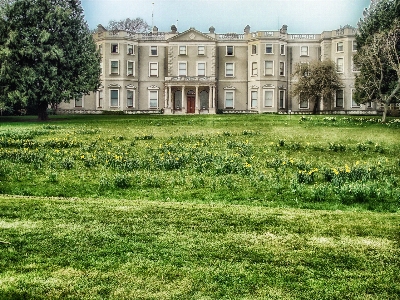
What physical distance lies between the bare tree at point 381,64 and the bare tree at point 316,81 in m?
13.2

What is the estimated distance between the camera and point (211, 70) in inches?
2579

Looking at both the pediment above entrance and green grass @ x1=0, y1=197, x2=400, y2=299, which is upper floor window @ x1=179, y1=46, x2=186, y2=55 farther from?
green grass @ x1=0, y1=197, x2=400, y2=299

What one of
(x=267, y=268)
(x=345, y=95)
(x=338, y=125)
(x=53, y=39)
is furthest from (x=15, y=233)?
(x=345, y=95)

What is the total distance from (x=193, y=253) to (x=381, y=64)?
34.3 metres

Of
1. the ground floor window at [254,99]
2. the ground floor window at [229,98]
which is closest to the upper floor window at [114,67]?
the ground floor window at [229,98]

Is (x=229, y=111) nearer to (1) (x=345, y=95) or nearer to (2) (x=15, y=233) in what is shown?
(1) (x=345, y=95)

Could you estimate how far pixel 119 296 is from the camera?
4.75m

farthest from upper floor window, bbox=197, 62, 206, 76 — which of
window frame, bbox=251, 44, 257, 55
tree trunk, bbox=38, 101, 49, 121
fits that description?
tree trunk, bbox=38, 101, 49, 121

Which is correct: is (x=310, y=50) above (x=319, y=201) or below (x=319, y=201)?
above

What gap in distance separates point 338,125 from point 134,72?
39.3 m

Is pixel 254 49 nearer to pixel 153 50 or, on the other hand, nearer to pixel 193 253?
pixel 153 50

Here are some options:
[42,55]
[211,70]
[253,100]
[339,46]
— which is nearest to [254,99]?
[253,100]

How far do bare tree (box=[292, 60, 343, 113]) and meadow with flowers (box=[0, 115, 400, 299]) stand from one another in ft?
148

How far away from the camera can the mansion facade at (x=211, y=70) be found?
2505 inches
